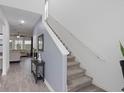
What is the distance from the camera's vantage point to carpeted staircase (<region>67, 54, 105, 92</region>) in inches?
104

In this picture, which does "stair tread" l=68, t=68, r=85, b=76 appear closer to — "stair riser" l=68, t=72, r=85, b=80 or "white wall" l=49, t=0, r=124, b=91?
"stair riser" l=68, t=72, r=85, b=80

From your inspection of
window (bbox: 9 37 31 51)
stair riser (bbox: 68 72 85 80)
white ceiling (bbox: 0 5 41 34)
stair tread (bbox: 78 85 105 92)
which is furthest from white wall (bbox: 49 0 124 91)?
window (bbox: 9 37 31 51)

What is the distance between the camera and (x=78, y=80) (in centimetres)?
290

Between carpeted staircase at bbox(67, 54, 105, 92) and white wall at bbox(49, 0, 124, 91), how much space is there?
0.16 metres

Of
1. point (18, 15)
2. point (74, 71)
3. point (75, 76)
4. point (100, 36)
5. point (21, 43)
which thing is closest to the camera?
point (100, 36)

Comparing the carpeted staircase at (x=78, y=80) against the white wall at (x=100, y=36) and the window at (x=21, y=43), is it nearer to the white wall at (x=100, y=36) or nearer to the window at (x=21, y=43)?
the white wall at (x=100, y=36)

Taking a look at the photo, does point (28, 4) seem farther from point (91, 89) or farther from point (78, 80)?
point (91, 89)

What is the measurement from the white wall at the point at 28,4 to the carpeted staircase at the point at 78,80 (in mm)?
2101

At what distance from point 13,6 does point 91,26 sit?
2463 millimetres

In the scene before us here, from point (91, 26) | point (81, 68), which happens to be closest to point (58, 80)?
point (81, 68)

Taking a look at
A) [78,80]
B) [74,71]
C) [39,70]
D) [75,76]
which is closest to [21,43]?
[39,70]

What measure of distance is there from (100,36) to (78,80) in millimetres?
1371

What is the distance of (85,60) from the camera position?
339cm

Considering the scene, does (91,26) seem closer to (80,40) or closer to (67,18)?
(80,40)
